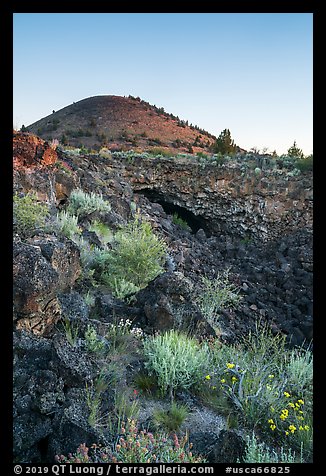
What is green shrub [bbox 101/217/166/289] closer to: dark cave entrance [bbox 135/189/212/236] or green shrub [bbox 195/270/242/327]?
green shrub [bbox 195/270/242/327]

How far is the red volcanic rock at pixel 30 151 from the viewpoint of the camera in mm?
6055

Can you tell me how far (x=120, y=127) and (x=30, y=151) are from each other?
93.4ft

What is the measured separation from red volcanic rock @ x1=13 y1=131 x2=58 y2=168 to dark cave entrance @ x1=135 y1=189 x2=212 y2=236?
6.55 meters

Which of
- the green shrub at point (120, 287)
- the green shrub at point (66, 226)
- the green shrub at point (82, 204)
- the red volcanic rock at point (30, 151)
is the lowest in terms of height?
the green shrub at point (120, 287)

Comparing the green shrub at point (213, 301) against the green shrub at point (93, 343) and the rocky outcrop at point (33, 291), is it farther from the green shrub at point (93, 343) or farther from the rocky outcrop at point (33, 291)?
the rocky outcrop at point (33, 291)

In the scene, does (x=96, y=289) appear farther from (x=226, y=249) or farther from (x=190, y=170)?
(x=190, y=170)

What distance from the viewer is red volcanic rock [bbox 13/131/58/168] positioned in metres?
6.05

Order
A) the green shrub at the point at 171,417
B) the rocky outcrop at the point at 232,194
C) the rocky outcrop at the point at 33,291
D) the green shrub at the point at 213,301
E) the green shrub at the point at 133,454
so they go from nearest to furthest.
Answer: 1. the green shrub at the point at 133,454
2. the green shrub at the point at 171,417
3. the rocky outcrop at the point at 33,291
4. the green shrub at the point at 213,301
5. the rocky outcrop at the point at 232,194

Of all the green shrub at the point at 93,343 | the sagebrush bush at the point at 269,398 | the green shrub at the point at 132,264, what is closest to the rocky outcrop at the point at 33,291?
the green shrub at the point at 93,343

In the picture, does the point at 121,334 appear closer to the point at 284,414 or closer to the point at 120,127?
the point at 284,414

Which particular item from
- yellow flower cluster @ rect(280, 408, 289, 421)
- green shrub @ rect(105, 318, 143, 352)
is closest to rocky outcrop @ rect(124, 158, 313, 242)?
green shrub @ rect(105, 318, 143, 352)

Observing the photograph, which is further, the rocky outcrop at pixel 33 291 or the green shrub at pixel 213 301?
the green shrub at pixel 213 301

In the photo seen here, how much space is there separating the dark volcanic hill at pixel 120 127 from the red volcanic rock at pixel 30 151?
19053mm

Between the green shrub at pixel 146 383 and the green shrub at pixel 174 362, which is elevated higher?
the green shrub at pixel 174 362
